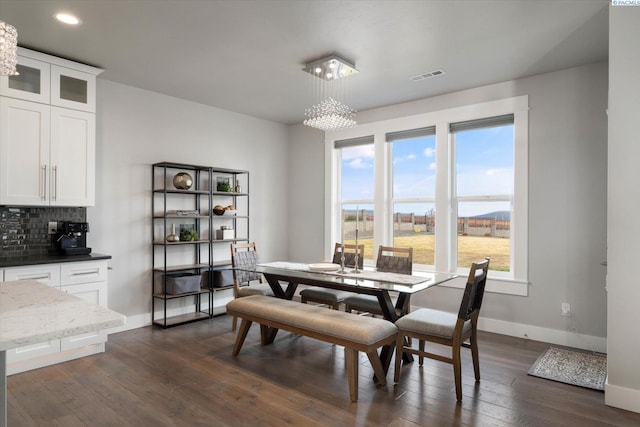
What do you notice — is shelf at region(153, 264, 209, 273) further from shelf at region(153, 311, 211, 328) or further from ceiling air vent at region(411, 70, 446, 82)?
ceiling air vent at region(411, 70, 446, 82)

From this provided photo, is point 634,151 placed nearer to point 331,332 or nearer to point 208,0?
point 331,332

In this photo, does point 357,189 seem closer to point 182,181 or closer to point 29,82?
point 182,181

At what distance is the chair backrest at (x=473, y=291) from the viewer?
8.76 feet

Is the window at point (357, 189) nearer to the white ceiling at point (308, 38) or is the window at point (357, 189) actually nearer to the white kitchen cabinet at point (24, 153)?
the white ceiling at point (308, 38)

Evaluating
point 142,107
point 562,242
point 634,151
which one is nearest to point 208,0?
point 142,107

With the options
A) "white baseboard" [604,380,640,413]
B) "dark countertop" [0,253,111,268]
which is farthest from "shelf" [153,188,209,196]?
"white baseboard" [604,380,640,413]

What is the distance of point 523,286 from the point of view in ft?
13.5

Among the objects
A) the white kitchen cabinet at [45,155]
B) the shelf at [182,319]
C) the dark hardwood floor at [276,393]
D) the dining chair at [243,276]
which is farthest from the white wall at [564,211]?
the white kitchen cabinet at [45,155]

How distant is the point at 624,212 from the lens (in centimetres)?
262

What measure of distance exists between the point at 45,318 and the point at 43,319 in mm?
13

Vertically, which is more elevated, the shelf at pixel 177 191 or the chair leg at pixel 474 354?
the shelf at pixel 177 191

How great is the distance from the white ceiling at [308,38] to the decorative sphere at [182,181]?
41.5 inches

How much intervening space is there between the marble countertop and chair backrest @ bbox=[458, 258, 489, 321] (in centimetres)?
220

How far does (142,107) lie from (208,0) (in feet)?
7.68
